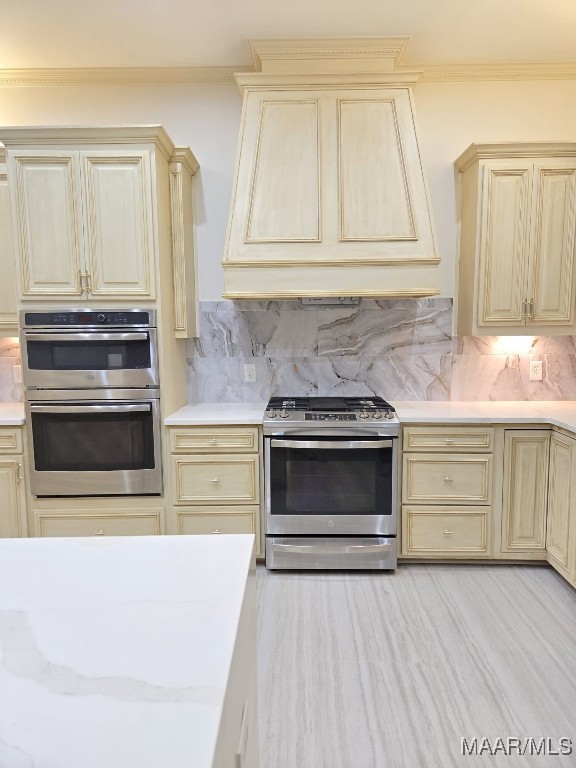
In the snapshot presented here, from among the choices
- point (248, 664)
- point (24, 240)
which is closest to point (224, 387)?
point (24, 240)

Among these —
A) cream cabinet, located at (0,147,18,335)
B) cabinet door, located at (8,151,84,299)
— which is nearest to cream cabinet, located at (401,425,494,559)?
cabinet door, located at (8,151,84,299)

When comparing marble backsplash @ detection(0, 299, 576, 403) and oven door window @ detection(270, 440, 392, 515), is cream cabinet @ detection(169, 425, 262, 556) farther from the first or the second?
marble backsplash @ detection(0, 299, 576, 403)

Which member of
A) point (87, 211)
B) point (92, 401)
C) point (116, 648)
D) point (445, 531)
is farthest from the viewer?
point (445, 531)

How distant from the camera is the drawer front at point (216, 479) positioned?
2.97 meters

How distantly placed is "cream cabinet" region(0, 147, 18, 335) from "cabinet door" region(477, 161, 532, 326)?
109 inches

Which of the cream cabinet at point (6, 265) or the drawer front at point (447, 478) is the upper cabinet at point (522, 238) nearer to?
the drawer front at point (447, 478)

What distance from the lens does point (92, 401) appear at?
9.41 ft

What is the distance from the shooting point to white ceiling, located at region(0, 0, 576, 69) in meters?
2.57

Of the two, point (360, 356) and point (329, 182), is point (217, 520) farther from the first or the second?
point (329, 182)

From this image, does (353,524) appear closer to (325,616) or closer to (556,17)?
(325,616)

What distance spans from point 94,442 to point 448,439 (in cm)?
203

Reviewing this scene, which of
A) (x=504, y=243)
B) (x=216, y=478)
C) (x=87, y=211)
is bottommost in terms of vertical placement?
(x=216, y=478)

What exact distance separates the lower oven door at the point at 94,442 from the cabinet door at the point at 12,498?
0.10 m

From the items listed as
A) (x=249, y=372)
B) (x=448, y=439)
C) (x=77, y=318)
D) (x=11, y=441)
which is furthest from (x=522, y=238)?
(x=11, y=441)
